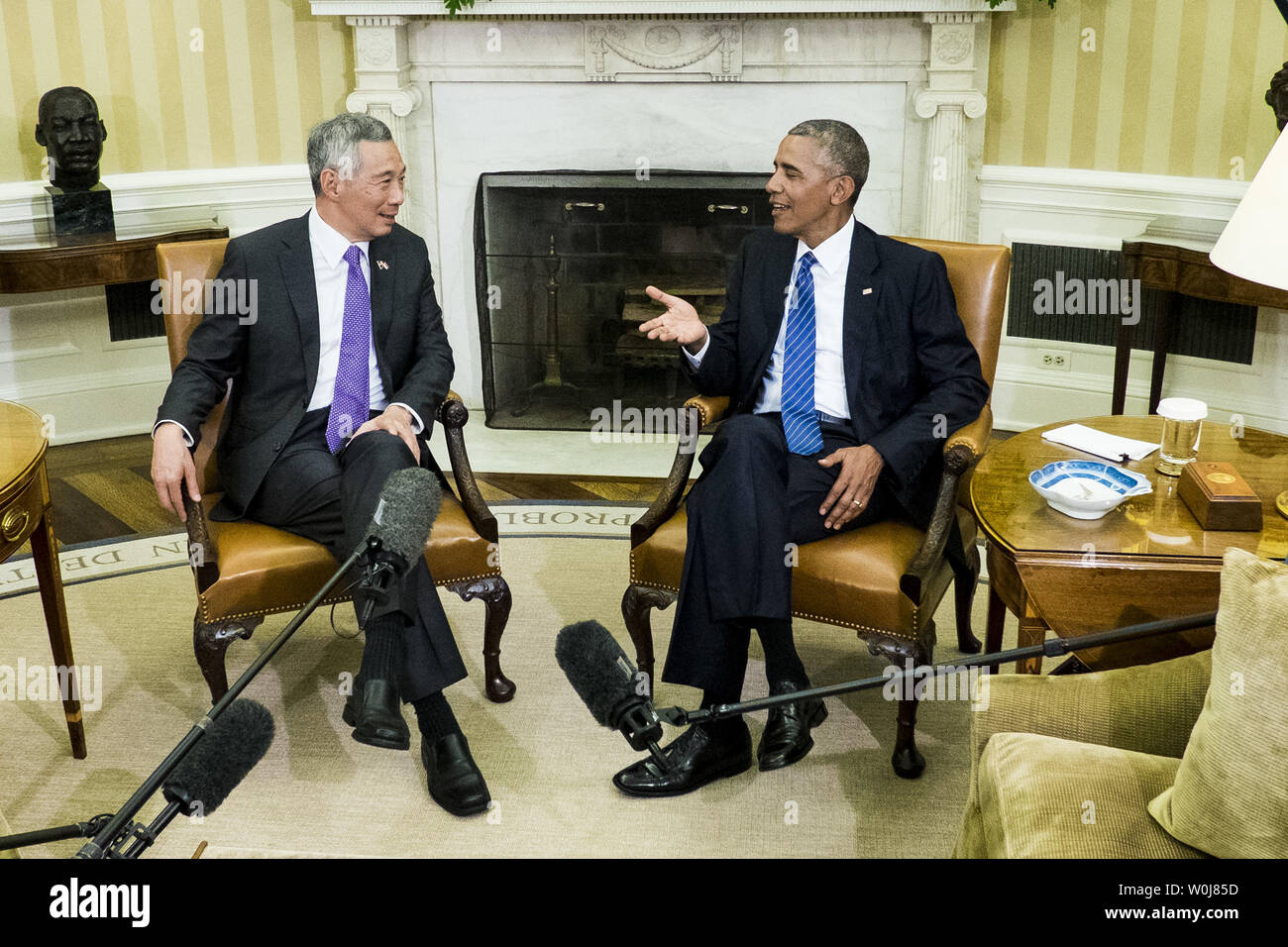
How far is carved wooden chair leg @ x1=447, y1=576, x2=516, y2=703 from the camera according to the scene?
2.80 m

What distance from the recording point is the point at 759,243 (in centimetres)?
298

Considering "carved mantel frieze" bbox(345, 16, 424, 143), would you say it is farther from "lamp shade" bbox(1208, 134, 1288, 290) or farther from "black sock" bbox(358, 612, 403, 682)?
"lamp shade" bbox(1208, 134, 1288, 290)

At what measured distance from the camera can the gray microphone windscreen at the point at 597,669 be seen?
1102 millimetres

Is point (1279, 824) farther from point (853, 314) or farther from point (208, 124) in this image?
point (208, 124)

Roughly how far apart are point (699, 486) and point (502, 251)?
250 centimetres

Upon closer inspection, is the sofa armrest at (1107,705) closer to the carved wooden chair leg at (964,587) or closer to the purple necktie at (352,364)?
the carved wooden chair leg at (964,587)

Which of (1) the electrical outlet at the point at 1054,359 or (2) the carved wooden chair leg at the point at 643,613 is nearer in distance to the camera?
(2) the carved wooden chair leg at the point at 643,613

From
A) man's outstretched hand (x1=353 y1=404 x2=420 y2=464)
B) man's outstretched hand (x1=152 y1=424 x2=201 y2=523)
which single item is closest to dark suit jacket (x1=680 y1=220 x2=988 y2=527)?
man's outstretched hand (x1=353 y1=404 x2=420 y2=464)

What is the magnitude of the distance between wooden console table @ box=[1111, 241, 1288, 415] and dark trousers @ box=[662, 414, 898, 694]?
2061 millimetres

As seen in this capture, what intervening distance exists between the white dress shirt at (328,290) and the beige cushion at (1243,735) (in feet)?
6.45

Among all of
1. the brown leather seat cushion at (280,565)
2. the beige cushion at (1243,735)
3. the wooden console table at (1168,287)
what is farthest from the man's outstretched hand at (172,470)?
the wooden console table at (1168,287)

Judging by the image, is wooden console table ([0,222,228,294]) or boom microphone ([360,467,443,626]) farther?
wooden console table ([0,222,228,294])

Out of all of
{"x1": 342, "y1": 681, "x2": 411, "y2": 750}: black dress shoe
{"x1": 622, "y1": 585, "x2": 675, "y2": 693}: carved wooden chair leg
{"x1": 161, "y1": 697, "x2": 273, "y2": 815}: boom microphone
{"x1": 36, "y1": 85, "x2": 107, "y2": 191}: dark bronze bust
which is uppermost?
{"x1": 36, "y1": 85, "x2": 107, "y2": 191}: dark bronze bust
